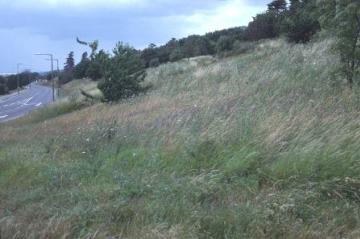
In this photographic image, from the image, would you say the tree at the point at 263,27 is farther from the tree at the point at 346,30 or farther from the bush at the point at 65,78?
the bush at the point at 65,78

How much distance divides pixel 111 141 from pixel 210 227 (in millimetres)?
5054

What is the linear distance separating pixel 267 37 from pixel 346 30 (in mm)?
37600

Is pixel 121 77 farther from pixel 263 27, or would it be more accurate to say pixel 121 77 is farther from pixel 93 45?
pixel 263 27

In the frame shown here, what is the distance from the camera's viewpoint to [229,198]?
5984 millimetres

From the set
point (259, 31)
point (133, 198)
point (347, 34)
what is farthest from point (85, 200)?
point (259, 31)

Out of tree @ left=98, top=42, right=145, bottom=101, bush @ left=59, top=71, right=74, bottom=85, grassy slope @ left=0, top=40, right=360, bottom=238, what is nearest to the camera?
grassy slope @ left=0, top=40, right=360, bottom=238

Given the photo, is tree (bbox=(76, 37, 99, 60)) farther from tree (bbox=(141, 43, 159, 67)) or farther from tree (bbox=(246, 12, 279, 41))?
tree (bbox=(141, 43, 159, 67))

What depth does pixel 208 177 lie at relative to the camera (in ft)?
21.9

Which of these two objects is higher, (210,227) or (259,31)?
(259,31)

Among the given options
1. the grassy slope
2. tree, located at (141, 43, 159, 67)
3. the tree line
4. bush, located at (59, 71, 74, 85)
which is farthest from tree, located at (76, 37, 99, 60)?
bush, located at (59, 71, 74, 85)

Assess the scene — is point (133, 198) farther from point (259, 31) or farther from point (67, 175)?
point (259, 31)

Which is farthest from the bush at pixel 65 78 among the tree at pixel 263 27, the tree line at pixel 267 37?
the tree at pixel 263 27

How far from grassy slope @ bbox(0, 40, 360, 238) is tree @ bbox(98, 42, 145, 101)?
16.0 metres

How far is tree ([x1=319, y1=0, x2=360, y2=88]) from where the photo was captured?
34.8ft
